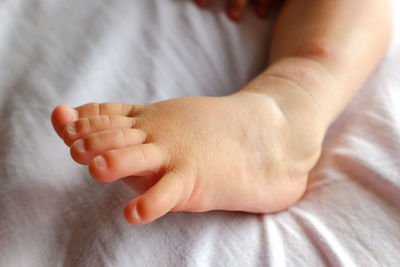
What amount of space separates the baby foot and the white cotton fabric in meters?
0.04

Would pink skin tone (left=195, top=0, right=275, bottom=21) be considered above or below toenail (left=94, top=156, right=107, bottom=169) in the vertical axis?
above

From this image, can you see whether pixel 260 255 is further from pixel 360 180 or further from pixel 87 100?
pixel 87 100

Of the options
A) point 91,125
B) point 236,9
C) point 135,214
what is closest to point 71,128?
point 91,125

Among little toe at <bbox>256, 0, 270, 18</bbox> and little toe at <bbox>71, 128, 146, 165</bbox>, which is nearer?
little toe at <bbox>71, 128, 146, 165</bbox>

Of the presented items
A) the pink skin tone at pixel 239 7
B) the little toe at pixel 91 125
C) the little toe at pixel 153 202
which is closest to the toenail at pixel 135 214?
the little toe at pixel 153 202

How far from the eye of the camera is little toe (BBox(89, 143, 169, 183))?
344 mm

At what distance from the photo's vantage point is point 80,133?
0.39 metres

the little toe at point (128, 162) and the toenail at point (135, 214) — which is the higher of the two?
the little toe at point (128, 162)

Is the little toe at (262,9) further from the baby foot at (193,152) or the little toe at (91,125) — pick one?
the little toe at (91,125)

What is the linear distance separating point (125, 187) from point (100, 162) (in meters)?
0.11

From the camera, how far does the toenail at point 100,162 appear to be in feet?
1.12

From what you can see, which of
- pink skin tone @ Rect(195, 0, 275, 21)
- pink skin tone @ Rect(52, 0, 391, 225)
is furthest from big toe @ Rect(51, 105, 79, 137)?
pink skin tone @ Rect(195, 0, 275, 21)

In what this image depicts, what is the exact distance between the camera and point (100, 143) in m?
0.37

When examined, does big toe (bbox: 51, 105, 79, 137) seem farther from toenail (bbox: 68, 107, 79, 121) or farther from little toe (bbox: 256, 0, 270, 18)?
little toe (bbox: 256, 0, 270, 18)
